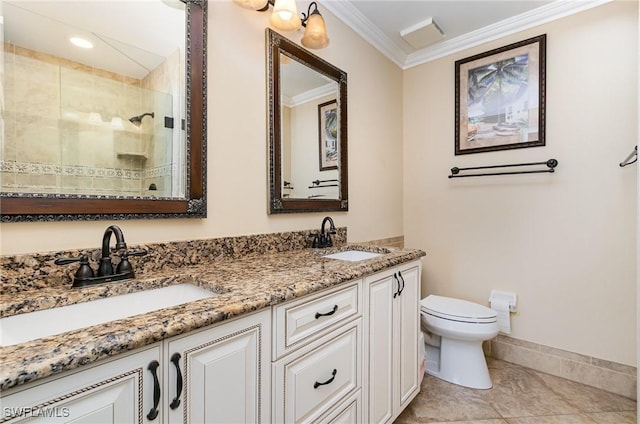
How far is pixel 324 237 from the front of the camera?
181cm

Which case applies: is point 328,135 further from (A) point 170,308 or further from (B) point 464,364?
(B) point 464,364

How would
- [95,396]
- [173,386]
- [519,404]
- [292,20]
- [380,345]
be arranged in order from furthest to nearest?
[519,404] < [292,20] < [380,345] < [173,386] < [95,396]

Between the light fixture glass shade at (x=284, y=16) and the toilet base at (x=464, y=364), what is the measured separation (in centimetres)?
205

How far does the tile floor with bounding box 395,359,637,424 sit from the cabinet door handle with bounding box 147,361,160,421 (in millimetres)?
1416

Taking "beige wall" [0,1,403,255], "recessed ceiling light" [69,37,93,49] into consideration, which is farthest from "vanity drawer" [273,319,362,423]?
"recessed ceiling light" [69,37,93,49]

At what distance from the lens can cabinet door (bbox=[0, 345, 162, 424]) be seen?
50cm

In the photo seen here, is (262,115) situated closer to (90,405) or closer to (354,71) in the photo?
(354,71)

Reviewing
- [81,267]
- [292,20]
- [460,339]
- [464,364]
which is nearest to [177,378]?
[81,267]

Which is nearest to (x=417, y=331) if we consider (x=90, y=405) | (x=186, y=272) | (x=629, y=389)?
(x=186, y=272)

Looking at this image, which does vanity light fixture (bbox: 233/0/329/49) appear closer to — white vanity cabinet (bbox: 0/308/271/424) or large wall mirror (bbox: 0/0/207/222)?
large wall mirror (bbox: 0/0/207/222)

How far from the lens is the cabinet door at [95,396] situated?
0.50 metres

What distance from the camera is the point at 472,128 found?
2.36 m

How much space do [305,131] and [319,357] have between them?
1227 millimetres

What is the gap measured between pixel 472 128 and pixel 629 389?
1.90 meters
